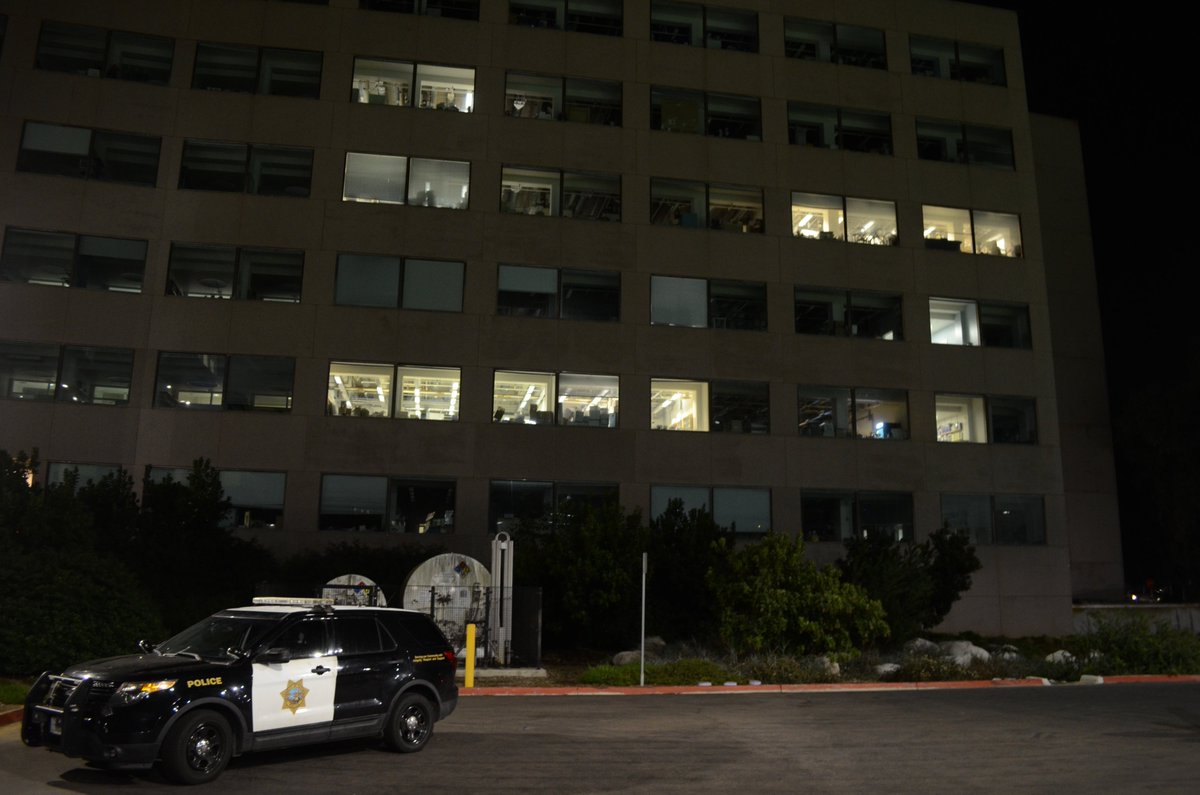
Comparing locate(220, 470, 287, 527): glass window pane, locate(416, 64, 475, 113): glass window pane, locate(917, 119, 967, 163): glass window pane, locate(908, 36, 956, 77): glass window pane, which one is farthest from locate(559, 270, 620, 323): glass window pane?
locate(908, 36, 956, 77): glass window pane

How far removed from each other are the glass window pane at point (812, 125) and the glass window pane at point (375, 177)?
533 inches

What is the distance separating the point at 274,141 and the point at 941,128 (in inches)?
920

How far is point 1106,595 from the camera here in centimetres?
3750

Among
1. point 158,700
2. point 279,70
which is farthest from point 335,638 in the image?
point 279,70

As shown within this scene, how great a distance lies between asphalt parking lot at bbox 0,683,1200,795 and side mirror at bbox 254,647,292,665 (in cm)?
118

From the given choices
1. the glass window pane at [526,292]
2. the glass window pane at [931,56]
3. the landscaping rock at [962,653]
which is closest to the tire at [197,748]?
the landscaping rock at [962,653]

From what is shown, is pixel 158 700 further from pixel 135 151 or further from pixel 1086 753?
pixel 135 151

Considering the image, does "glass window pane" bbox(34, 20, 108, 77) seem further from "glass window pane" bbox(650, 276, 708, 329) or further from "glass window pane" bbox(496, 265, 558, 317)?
"glass window pane" bbox(650, 276, 708, 329)

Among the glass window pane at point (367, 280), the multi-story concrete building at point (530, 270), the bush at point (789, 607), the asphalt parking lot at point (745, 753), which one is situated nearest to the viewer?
the asphalt parking lot at point (745, 753)

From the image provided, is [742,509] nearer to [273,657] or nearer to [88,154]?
[273,657]

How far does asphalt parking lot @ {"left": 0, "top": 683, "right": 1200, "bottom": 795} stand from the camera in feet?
31.9

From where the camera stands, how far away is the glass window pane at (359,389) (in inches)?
1088

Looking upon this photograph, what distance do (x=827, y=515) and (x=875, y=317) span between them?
7102 millimetres

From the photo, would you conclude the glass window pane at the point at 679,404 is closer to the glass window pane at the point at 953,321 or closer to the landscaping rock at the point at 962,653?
the glass window pane at the point at 953,321
